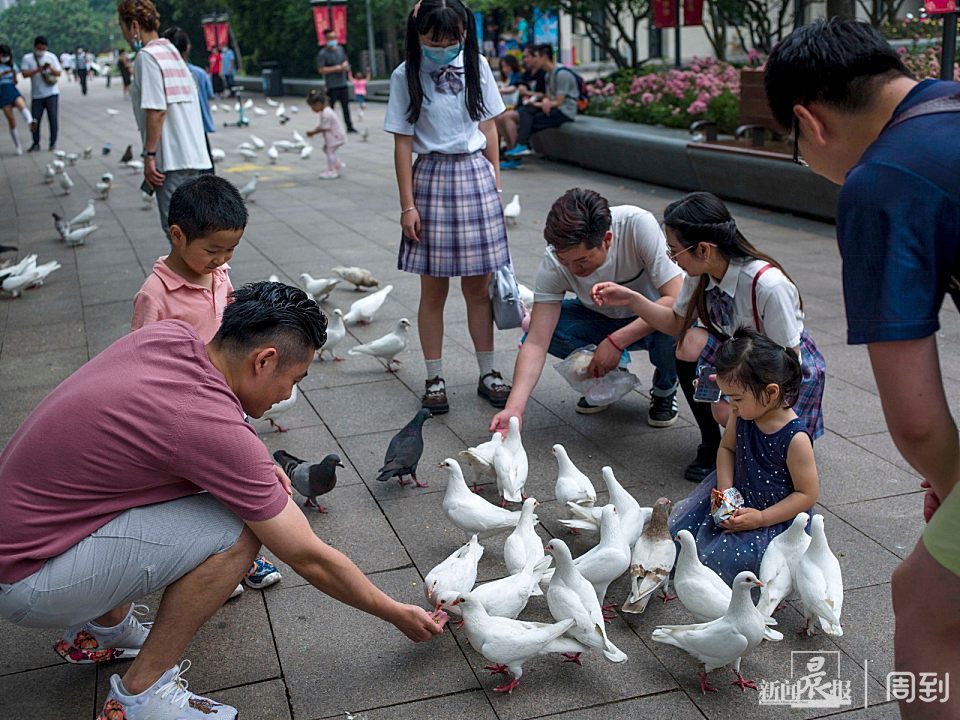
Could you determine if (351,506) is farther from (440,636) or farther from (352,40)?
(352,40)

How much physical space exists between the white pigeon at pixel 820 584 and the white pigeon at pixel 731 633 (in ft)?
0.79

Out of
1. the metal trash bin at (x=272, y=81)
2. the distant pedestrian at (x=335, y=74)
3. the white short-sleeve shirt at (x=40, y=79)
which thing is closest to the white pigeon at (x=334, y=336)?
the white short-sleeve shirt at (x=40, y=79)

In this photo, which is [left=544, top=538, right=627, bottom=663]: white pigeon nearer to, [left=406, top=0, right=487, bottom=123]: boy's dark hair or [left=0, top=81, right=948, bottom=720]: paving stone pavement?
[left=0, top=81, right=948, bottom=720]: paving stone pavement

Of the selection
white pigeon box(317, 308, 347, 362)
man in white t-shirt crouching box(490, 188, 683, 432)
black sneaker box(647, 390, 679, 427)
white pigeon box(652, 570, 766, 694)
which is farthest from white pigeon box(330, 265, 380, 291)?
white pigeon box(652, 570, 766, 694)

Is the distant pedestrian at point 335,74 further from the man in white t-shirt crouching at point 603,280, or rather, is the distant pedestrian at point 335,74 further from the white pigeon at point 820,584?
the white pigeon at point 820,584

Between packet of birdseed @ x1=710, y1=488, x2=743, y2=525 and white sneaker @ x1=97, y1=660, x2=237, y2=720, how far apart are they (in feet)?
5.64

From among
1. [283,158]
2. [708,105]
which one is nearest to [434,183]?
[708,105]

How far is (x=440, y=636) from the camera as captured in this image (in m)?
3.09

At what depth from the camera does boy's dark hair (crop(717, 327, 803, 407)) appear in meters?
3.19

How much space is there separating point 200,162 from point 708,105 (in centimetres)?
812

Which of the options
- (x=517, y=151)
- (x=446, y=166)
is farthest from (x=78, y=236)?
(x=517, y=151)

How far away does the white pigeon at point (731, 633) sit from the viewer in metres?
2.67

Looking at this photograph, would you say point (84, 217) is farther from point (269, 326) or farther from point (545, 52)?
point (269, 326)

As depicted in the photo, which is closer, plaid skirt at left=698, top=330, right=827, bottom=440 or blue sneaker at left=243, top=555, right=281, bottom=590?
blue sneaker at left=243, top=555, right=281, bottom=590
